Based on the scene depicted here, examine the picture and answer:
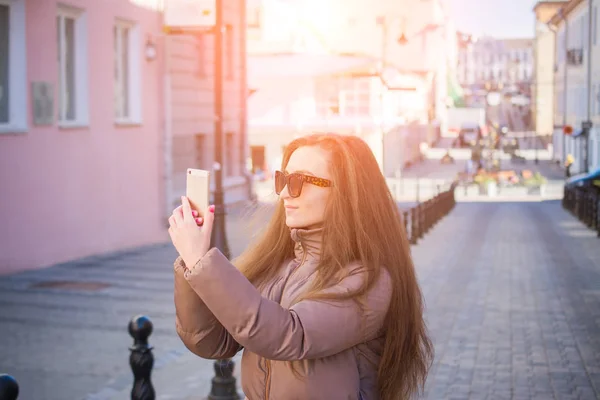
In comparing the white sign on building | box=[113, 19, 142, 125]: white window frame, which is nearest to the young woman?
the white sign on building

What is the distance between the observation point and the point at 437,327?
10.6 metres

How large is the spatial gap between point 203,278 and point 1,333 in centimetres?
791

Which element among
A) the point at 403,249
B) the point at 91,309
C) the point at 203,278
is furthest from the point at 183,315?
the point at 91,309

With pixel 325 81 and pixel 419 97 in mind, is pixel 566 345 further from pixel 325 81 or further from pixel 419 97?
pixel 419 97

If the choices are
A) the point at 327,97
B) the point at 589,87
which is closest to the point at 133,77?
the point at 589,87

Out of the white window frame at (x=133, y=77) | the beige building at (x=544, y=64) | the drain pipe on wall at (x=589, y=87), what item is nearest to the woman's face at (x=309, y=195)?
the white window frame at (x=133, y=77)

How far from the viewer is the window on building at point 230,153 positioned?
28.5 metres

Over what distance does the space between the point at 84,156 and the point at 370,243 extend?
15135mm

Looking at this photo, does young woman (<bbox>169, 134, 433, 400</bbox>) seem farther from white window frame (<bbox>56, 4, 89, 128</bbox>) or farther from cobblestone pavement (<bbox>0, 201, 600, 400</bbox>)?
white window frame (<bbox>56, 4, 89, 128</bbox>)

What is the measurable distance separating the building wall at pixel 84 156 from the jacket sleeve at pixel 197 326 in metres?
12.3

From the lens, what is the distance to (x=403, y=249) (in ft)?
10.2

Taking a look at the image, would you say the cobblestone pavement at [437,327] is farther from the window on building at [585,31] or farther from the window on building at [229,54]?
the window on building at [585,31]

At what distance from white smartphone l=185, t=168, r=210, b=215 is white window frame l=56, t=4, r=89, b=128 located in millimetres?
14354

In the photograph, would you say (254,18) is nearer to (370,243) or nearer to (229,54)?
(229,54)
